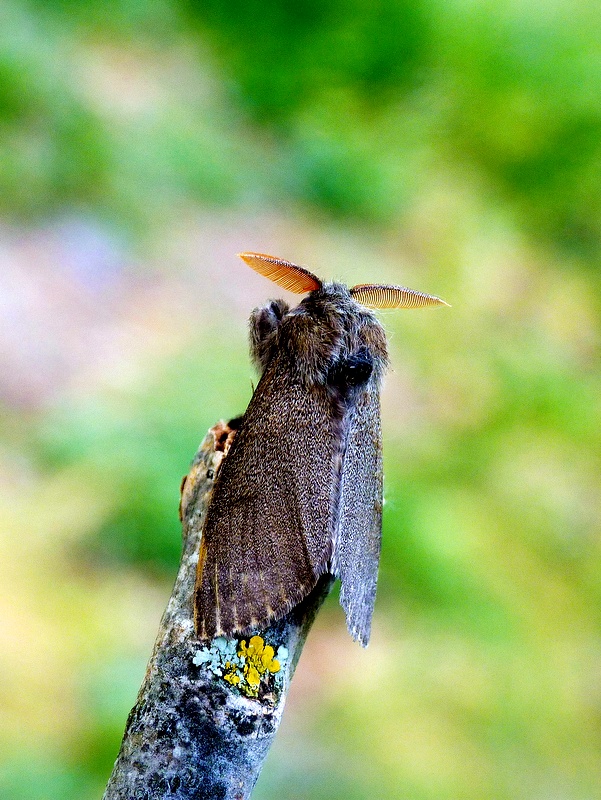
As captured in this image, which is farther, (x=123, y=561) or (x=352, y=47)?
(x=352, y=47)

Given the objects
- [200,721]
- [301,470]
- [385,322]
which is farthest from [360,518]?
[385,322]

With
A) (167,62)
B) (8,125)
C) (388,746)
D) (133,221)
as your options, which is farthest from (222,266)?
(388,746)

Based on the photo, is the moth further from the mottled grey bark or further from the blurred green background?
the blurred green background

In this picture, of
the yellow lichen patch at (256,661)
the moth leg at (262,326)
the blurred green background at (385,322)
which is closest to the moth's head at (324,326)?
the moth leg at (262,326)

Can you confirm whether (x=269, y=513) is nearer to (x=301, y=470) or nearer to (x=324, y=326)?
(x=301, y=470)

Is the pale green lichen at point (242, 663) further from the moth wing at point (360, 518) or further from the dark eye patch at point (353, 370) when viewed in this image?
the dark eye patch at point (353, 370)

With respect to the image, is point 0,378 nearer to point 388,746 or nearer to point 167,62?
point 388,746
